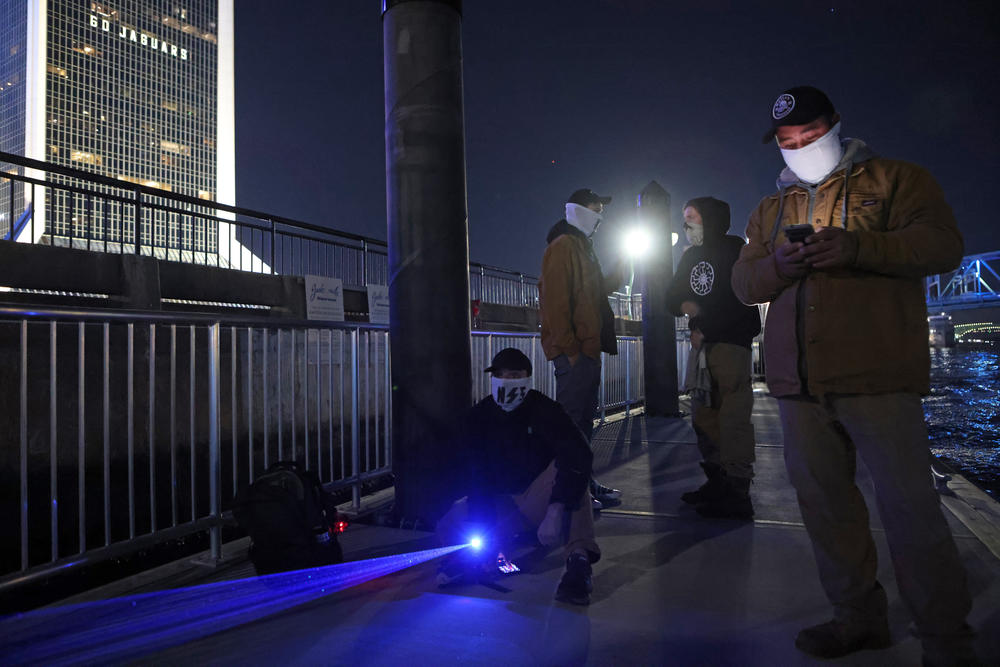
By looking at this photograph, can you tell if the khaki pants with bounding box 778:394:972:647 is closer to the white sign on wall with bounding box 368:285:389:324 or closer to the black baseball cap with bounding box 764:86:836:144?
the black baseball cap with bounding box 764:86:836:144

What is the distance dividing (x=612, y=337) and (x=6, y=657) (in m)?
3.72

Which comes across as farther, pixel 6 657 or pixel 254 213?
pixel 254 213

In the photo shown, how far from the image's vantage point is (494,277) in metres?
18.8

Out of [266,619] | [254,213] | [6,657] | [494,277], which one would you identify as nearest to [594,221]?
[266,619]

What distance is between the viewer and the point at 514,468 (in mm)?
3270

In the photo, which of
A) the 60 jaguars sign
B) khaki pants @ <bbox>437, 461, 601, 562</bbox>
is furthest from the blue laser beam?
the 60 jaguars sign

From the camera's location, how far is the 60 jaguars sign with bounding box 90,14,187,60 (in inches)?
3760

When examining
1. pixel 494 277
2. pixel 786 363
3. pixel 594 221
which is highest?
pixel 494 277

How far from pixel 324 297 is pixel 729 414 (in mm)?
9426

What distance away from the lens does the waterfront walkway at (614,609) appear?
226 cm

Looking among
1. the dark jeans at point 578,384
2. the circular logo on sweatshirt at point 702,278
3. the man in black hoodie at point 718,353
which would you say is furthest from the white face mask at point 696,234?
the dark jeans at point 578,384

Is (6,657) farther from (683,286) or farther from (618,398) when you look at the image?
(618,398)

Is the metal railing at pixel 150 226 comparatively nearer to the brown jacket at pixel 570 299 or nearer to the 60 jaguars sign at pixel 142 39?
the brown jacket at pixel 570 299

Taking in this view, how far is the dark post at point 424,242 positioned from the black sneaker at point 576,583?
50.4 inches
